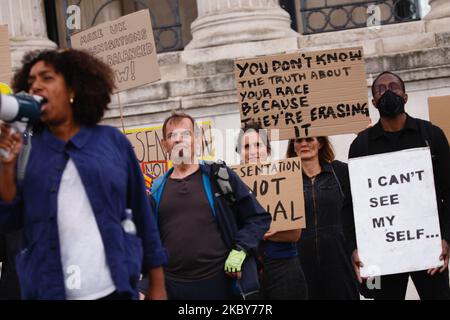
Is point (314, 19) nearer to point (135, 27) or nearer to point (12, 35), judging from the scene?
point (12, 35)

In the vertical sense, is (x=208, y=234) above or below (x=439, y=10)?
below

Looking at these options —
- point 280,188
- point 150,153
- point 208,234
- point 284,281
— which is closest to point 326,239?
point 280,188

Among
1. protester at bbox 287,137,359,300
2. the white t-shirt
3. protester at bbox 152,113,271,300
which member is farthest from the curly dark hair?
protester at bbox 287,137,359,300

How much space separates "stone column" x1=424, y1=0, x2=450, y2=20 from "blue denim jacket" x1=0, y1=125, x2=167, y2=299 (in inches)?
307

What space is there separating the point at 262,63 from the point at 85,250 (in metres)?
3.87

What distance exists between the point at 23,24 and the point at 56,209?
904 cm

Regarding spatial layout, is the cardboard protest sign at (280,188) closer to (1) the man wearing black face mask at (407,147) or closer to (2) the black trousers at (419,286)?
(1) the man wearing black face mask at (407,147)

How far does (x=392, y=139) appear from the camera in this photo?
5988mm

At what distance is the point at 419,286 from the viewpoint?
19.3ft

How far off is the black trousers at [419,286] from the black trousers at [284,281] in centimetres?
45

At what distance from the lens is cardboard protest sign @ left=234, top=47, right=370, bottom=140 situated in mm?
7242

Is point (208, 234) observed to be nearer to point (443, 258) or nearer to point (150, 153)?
point (443, 258)

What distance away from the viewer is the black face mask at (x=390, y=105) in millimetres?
5941

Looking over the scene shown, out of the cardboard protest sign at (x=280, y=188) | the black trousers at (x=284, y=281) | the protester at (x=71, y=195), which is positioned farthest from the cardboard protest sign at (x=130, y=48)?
the protester at (x=71, y=195)
